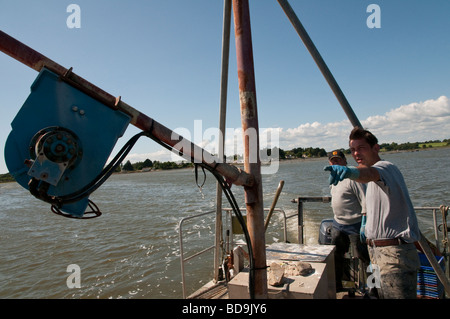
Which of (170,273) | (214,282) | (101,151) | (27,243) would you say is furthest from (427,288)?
(27,243)

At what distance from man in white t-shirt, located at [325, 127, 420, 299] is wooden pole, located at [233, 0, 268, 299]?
847 millimetres

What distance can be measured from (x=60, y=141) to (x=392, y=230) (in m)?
2.39

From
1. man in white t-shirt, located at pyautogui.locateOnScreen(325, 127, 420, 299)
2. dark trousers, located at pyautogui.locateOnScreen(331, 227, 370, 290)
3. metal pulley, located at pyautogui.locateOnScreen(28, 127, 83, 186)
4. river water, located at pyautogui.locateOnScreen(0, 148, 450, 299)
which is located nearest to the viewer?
metal pulley, located at pyautogui.locateOnScreen(28, 127, 83, 186)

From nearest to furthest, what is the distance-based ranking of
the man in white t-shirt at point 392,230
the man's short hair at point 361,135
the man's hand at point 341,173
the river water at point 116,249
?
the man's hand at point 341,173 → the man in white t-shirt at point 392,230 → the man's short hair at point 361,135 → the river water at point 116,249

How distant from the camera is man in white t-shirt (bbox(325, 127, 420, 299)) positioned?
7.44ft

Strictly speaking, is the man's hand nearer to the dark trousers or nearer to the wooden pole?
the wooden pole

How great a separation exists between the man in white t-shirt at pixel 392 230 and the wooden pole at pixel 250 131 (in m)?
0.85

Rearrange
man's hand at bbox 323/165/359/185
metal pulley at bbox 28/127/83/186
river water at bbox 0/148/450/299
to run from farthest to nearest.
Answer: river water at bbox 0/148/450/299
man's hand at bbox 323/165/359/185
metal pulley at bbox 28/127/83/186

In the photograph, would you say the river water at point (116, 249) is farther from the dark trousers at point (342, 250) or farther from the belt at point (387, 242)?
the belt at point (387, 242)

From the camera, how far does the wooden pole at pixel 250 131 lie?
2.06m

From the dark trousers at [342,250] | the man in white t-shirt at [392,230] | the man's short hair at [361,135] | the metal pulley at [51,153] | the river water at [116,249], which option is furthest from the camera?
the river water at [116,249]

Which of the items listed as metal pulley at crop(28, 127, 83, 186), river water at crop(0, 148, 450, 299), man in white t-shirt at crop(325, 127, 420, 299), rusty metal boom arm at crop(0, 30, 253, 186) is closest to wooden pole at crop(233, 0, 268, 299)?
rusty metal boom arm at crop(0, 30, 253, 186)

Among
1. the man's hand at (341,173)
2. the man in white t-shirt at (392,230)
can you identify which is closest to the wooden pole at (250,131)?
the man's hand at (341,173)
